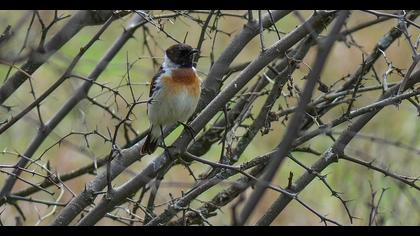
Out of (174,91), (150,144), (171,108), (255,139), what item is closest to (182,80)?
(174,91)

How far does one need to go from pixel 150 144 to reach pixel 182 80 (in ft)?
1.84

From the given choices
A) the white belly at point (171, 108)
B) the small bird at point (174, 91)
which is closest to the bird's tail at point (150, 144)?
the small bird at point (174, 91)

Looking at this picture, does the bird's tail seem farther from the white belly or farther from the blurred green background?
the blurred green background

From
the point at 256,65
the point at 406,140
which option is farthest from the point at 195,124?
the point at 406,140

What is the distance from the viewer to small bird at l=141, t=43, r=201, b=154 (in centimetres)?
442

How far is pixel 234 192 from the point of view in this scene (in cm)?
413

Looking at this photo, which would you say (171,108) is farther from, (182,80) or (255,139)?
(255,139)

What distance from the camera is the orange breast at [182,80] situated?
4554 millimetres

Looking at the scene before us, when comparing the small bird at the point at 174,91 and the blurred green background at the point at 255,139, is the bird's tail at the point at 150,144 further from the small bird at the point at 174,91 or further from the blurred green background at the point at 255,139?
the blurred green background at the point at 255,139

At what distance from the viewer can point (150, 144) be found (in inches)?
167

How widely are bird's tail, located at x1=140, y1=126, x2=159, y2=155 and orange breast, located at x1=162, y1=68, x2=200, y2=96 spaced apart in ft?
1.08

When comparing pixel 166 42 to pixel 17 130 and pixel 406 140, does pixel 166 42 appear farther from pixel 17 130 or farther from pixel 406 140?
pixel 406 140

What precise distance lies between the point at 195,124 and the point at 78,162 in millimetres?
4842
